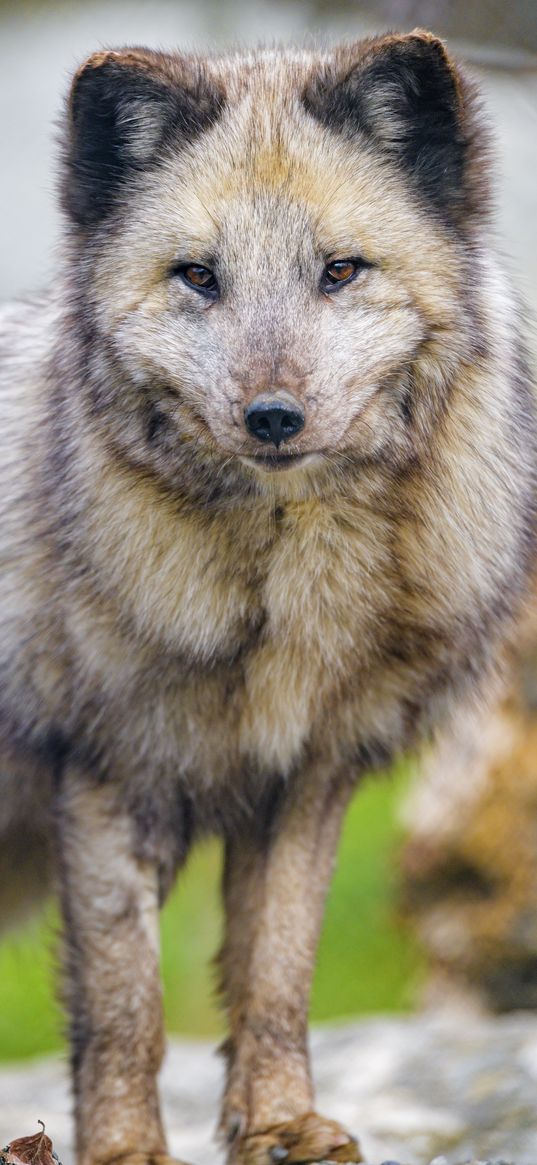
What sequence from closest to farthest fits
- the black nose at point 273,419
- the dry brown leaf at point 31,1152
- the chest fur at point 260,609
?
1. the dry brown leaf at point 31,1152
2. the black nose at point 273,419
3. the chest fur at point 260,609

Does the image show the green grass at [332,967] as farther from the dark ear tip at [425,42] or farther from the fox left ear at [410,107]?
the dark ear tip at [425,42]

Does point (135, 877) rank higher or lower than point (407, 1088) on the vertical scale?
higher

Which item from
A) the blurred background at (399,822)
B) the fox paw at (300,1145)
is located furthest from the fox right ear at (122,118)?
the fox paw at (300,1145)

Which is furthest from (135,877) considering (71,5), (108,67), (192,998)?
(71,5)

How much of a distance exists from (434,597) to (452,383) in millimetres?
515

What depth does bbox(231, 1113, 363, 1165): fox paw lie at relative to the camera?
372 centimetres

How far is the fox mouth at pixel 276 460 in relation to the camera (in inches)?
129

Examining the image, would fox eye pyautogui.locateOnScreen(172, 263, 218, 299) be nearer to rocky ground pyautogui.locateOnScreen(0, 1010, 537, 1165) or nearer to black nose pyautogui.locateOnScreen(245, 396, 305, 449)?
black nose pyautogui.locateOnScreen(245, 396, 305, 449)

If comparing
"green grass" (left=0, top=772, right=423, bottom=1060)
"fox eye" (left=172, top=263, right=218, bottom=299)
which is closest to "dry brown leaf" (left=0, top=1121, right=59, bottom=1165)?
Result: "fox eye" (left=172, top=263, right=218, bottom=299)

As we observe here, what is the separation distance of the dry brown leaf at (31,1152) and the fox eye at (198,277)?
175 centimetres

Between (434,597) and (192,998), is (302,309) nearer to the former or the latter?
(434,597)

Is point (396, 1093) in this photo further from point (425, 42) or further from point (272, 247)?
point (425, 42)

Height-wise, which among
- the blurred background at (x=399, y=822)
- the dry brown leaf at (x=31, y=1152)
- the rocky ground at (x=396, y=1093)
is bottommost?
the rocky ground at (x=396, y=1093)

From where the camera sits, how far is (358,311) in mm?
3426
